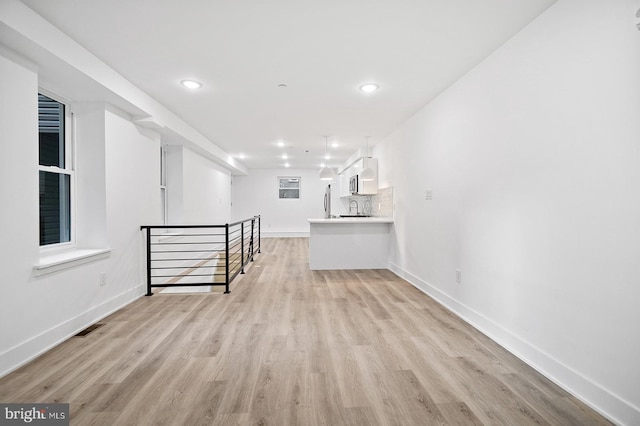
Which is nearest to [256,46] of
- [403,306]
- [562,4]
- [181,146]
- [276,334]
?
[562,4]

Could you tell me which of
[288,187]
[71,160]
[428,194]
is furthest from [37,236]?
[288,187]

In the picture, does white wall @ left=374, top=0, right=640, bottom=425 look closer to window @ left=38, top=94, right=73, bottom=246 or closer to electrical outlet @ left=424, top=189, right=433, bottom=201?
electrical outlet @ left=424, top=189, right=433, bottom=201

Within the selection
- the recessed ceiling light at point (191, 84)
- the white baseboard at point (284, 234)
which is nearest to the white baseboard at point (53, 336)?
the recessed ceiling light at point (191, 84)

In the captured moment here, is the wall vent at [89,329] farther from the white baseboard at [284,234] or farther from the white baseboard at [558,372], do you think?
the white baseboard at [284,234]

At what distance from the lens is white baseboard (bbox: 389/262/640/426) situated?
1.62 meters

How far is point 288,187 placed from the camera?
456 inches

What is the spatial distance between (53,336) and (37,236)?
839 mm

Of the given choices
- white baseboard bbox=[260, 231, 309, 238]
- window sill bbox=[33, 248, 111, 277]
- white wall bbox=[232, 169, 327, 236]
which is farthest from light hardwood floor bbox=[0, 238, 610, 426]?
white wall bbox=[232, 169, 327, 236]

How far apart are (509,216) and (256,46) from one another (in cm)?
256

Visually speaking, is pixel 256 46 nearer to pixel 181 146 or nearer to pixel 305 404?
pixel 305 404

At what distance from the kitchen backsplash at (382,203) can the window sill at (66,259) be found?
4371mm

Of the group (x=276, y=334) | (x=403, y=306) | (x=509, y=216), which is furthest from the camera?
(x=403, y=306)

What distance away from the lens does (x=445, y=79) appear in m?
3.29
